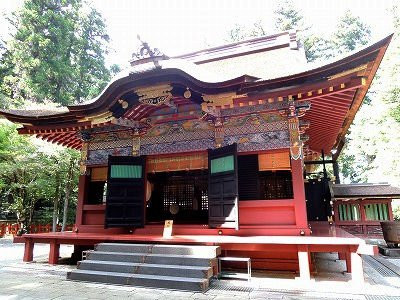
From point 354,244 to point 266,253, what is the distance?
2.06 meters

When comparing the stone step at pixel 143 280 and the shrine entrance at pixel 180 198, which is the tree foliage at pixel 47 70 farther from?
the stone step at pixel 143 280

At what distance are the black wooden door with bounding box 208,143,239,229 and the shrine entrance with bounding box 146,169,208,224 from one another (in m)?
3.73

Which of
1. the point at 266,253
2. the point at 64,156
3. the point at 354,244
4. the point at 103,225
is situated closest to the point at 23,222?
the point at 64,156

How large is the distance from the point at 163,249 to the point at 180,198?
19.0ft

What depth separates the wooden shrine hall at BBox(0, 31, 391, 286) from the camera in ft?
18.8

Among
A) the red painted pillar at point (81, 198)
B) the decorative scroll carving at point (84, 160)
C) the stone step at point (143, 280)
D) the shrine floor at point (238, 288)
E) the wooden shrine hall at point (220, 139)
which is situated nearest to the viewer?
the shrine floor at point (238, 288)

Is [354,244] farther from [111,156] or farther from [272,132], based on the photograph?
[111,156]

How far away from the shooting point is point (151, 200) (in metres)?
11.1

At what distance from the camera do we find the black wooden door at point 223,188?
256 inches

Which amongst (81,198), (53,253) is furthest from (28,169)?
(53,253)

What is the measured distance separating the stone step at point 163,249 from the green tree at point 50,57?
22.8 meters

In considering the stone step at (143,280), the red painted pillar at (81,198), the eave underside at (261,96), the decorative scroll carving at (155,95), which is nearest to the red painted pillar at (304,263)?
the stone step at (143,280)

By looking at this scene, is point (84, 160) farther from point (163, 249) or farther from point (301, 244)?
point (301, 244)

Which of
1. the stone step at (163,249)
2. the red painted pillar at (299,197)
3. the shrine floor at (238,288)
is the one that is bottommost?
the shrine floor at (238,288)
